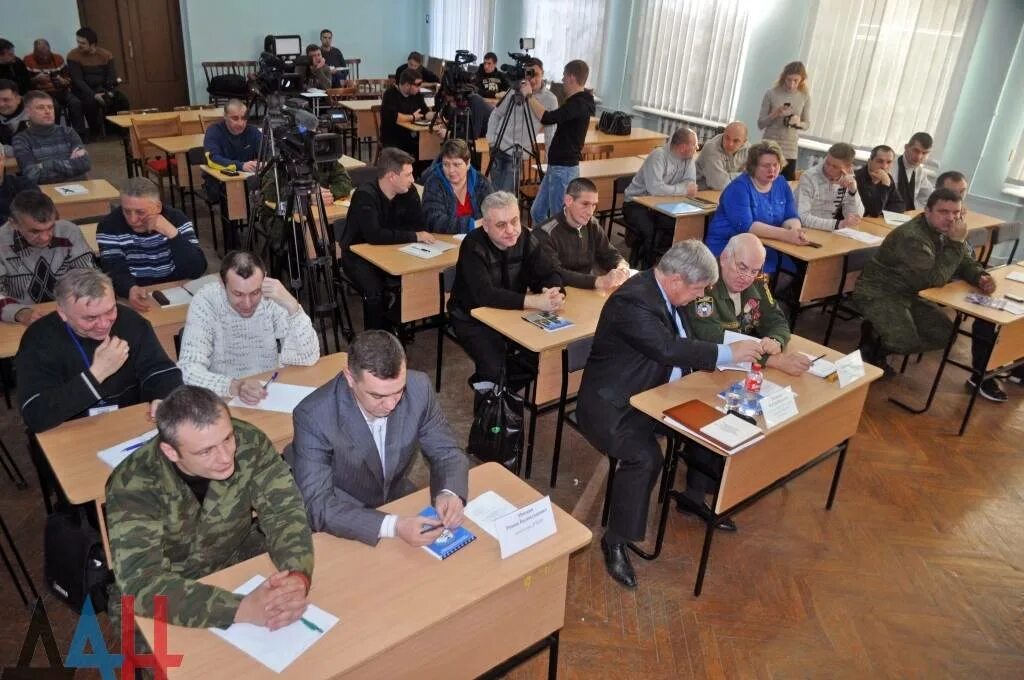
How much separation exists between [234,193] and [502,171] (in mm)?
2367

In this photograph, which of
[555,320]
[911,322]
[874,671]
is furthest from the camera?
[911,322]

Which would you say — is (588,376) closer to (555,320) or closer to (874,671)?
(555,320)

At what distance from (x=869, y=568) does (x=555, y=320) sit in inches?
74.7

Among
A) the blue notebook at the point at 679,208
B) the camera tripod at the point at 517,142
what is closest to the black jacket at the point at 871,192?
the blue notebook at the point at 679,208

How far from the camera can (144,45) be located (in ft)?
38.3

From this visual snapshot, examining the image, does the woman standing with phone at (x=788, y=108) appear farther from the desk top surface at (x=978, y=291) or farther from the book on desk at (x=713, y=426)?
the book on desk at (x=713, y=426)

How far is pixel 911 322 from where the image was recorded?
492 cm

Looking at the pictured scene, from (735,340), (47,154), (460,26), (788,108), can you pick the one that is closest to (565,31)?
(460,26)

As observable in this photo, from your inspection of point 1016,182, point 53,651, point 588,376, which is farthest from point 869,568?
point 1016,182

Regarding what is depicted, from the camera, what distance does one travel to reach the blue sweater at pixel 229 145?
20.7 ft

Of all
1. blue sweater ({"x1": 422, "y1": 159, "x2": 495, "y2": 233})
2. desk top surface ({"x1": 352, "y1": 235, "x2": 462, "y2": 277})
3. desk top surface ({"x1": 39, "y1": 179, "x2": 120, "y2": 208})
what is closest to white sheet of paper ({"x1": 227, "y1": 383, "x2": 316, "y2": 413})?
desk top surface ({"x1": 352, "y1": 235, "x2": 462, "y2": 277})

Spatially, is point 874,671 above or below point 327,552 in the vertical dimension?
below

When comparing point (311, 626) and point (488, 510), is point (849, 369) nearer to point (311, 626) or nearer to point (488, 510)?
point (488, 510)

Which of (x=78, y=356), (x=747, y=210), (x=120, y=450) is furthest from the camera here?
(x=747, y=210)
